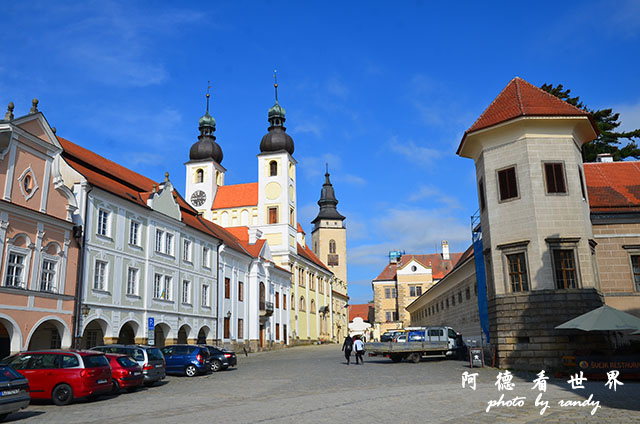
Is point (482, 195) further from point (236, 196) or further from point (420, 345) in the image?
point (236, 196)

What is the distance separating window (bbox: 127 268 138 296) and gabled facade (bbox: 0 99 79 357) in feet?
16.4

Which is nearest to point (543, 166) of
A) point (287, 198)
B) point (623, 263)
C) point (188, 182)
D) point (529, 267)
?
point (529, 267)

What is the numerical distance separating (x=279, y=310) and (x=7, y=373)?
153ft

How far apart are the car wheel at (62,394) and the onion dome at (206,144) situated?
61740mm

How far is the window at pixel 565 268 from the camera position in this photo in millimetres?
22878

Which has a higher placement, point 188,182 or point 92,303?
point 188,182

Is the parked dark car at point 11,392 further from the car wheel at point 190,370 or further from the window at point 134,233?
the window at point 134,233

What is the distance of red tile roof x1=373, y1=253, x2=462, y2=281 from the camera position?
80688mm

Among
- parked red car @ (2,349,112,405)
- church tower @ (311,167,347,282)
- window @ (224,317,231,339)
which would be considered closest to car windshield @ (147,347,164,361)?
parked red car @ (2,349,112,405)

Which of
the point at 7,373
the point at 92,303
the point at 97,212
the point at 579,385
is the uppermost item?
the point at 97,212

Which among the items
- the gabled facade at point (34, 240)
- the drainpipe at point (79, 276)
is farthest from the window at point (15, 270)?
the drainpipe at point (79, 276)

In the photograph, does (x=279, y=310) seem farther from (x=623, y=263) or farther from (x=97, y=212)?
(x=623, y=263)

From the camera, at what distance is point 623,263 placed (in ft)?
82.5

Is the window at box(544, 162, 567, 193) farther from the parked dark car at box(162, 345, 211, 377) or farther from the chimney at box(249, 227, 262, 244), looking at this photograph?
the chimney at box(249, 227, 262, 244)
